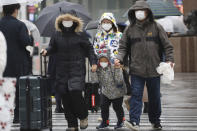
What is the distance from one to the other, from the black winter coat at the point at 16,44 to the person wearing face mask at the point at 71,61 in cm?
80

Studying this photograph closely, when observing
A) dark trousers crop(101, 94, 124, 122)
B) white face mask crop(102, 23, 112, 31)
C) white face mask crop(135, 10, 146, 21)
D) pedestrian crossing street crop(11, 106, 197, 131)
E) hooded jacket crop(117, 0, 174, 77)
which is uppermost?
white face mask crop(135, 10, 146, 21)

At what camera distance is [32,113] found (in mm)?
9086

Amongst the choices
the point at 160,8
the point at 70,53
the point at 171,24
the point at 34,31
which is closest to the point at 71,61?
the point at 70,53

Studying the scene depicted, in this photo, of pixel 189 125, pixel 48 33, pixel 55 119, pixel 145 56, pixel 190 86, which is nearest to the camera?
pixel 145 56

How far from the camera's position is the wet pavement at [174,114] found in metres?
10.6

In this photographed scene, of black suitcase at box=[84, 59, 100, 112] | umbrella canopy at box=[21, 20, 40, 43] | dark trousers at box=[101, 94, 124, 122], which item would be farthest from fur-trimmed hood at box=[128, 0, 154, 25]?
umbrella canopy at box=[21, 20, 40, 43]

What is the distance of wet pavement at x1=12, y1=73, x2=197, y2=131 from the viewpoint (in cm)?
1063

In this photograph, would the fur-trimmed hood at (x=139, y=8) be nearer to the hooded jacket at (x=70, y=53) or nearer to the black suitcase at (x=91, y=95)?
the hooded jacket at (x=70, y=53)

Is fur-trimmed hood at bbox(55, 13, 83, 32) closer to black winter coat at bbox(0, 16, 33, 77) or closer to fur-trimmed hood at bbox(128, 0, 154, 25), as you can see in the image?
fur-trimmed hood at bbox(128, 0, 154, 25)

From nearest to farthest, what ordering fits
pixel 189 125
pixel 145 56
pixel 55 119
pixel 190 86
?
1. pixel 145 56
2. pixel 189 125
3. pixel 55 119
4. pixel 190 86

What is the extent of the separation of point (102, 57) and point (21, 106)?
1.77 meters

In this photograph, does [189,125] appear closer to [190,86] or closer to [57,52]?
[57,52]

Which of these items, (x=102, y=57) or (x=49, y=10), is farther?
(x=49, y=10)

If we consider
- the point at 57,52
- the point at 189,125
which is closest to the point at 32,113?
the point at 57,52
